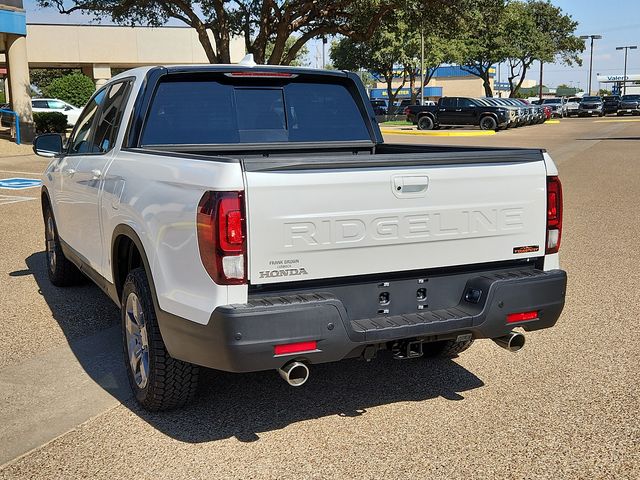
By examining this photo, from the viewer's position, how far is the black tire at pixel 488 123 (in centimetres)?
3906

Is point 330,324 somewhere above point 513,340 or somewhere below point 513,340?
above

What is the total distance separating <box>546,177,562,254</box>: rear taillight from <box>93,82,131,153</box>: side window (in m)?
2.77

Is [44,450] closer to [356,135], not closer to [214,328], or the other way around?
[214,328]

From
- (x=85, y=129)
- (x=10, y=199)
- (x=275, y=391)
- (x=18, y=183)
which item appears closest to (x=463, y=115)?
(x=18, y=183)

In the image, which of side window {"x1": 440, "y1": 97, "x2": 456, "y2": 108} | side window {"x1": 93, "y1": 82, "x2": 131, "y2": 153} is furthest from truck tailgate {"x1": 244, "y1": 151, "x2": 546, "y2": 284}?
side window {"x1": 440, "y1": 97, "x2": 456, "y2": 108}

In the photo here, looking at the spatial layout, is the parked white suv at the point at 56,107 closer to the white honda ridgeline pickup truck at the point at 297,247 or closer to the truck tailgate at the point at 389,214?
the white honda ridgeline pickup truck at the point at 297,247

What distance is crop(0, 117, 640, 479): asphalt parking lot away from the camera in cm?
365

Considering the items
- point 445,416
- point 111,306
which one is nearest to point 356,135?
point 445,416

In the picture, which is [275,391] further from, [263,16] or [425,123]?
[425,123]

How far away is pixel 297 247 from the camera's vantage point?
352cm

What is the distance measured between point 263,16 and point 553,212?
2541 centimetres

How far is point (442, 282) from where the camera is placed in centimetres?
395

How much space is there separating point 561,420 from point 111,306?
3.90 m

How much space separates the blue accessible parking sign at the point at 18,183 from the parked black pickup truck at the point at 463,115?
26.6 metres
